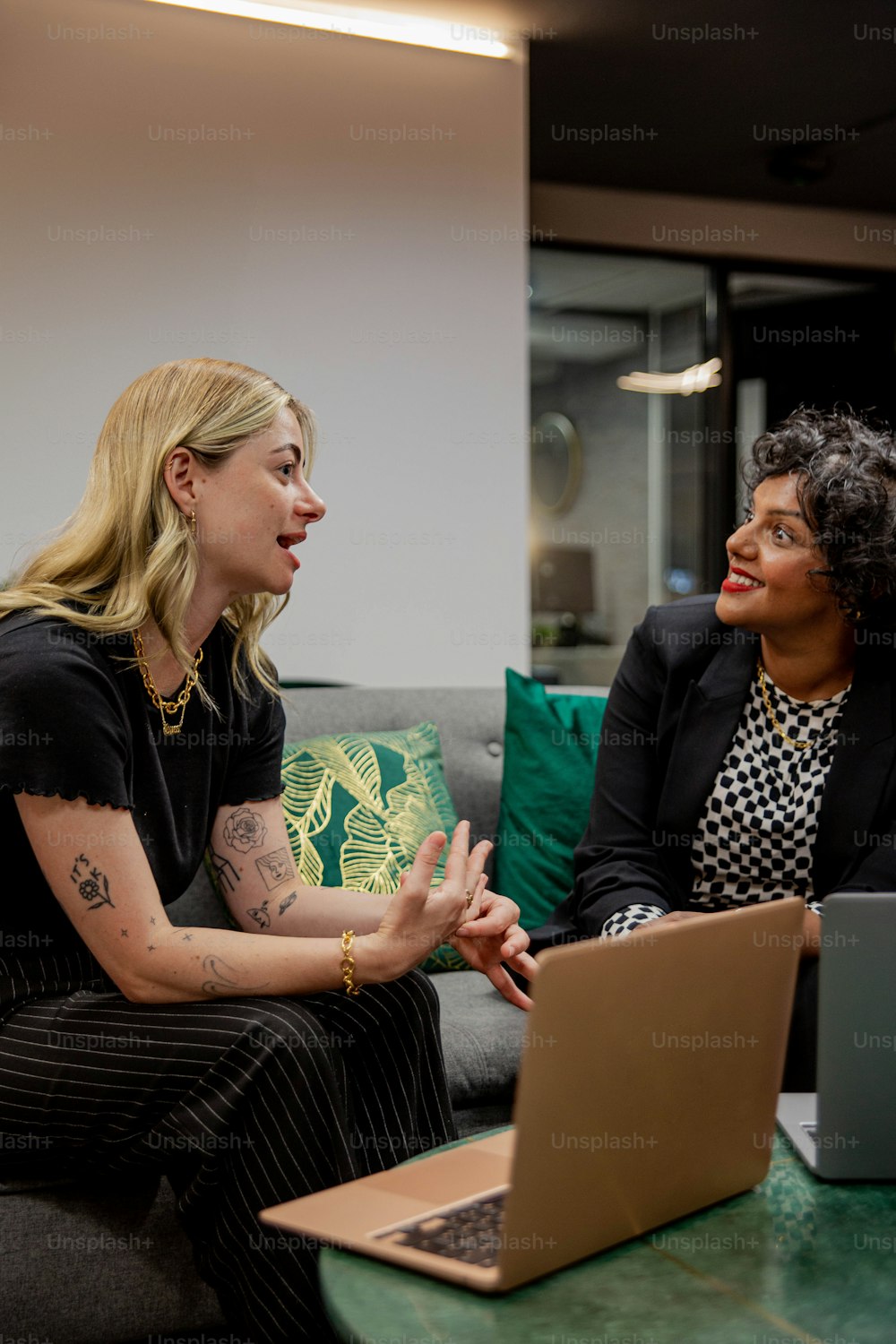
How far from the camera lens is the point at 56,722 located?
1.40 m

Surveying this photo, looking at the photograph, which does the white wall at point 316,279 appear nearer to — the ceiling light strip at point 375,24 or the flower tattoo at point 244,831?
the ceiling light strip at point 375,24

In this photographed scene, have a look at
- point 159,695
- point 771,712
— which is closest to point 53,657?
point 159,695

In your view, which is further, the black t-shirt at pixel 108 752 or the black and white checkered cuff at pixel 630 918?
the black and white checkered cuff at pixel 630 918

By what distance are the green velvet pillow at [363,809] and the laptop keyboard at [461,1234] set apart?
1142mm

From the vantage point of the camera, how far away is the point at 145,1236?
1504 millimetres

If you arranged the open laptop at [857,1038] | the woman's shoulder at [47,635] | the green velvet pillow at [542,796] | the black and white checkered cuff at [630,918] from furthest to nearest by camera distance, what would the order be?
1. the green velvet pillow at [542,796]
2. the black and white checkered cuff at [630,918]
3. the woman's shoulder at [47,635]
4. the open laptop at [857,1038]

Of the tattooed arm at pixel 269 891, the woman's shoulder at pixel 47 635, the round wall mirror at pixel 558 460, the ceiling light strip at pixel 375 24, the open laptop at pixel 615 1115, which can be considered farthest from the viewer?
the round wall mirror at pixel 558 460

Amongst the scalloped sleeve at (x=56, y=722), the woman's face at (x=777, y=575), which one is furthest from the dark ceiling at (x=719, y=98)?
the scalloped sleeve at (x=56, y=722)

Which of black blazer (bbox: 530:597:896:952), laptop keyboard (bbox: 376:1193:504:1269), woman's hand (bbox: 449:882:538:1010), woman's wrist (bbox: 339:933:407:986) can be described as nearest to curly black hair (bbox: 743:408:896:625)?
black blazer (bbox: 530:597:896:952)

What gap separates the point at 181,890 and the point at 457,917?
446 mm

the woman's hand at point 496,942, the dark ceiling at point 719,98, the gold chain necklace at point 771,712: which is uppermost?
the dark ceiling at point 719,98

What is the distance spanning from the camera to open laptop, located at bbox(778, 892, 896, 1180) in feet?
3.18

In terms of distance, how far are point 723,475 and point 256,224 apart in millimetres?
2688

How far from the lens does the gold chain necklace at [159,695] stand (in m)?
1.56
